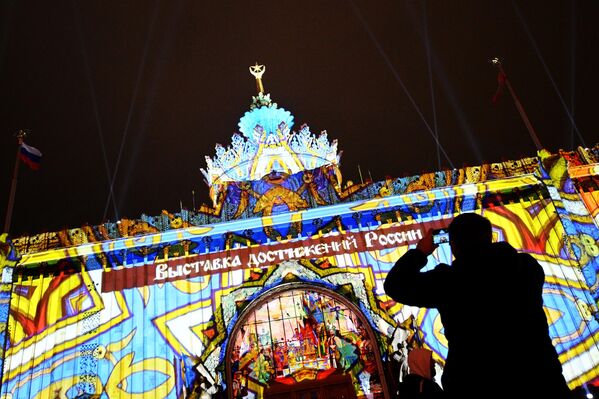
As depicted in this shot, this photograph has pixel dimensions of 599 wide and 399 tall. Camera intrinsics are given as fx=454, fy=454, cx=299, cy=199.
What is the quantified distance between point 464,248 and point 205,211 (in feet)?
30.2

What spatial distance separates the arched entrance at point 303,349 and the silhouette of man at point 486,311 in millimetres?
7645

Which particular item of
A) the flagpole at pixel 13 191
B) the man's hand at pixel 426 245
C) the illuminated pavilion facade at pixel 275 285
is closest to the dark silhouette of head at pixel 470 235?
the man's hand at pixel 426 245

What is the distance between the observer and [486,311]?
6.61 feet

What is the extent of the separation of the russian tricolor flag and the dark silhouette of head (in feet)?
45.5

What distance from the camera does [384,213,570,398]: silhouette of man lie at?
1.85 m

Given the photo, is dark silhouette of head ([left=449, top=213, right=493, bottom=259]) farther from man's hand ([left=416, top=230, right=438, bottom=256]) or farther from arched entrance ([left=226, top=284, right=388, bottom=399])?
arched entrance ([left=226, top=284, right=388, bottom=399])

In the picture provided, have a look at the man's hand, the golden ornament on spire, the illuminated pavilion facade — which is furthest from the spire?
the man's hand

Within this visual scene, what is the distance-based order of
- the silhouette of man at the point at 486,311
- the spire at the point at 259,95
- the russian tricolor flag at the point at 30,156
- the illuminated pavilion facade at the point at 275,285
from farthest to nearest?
1. the spire at the point at 259,95
2. the russian tricolor flag at the point at 30,156
3. the illuminated pavilion facade at the point at 275,285
4. the silhouette of man at the point at 486,311

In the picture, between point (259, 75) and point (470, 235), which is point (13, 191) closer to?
point (259, 75)

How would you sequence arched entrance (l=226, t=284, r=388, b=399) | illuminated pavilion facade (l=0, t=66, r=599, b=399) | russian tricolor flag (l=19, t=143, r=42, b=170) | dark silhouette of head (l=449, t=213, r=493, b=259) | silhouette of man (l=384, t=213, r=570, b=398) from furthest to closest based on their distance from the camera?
1. russian tricolor flag (l=19, t=143, r=42, b=170)
2. arched entrance (l=226, t=284, r=388, b=399)
3. illuminated pavilion facade (l=0, t=66, r=599, b=399)
4. dark silhouette of head (l=449, t=213, r=493, b=259)
5. silhouette of man (l=384, t=213, r=570, b=398)

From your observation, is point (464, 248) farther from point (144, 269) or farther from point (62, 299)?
point (62, 299)

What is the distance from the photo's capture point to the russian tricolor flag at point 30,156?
1306cm

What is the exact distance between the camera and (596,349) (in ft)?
28.9

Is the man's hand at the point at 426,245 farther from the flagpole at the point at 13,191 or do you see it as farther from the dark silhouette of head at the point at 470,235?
the flagpole at the point at 13,191
